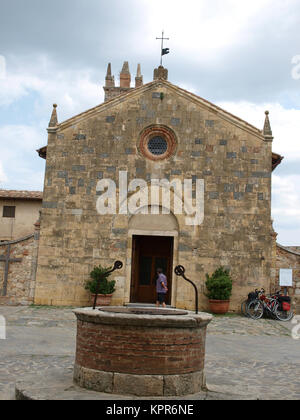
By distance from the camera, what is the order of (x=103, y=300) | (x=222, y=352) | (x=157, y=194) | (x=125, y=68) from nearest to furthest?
(x=222, y=352)
(x=103, y=300)
(x=157, y=194)
(x=125, y=68)

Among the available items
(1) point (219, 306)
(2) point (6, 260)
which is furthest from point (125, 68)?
(1) point (219, 306)

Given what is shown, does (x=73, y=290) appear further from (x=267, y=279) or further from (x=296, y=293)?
(x=296, y=293)

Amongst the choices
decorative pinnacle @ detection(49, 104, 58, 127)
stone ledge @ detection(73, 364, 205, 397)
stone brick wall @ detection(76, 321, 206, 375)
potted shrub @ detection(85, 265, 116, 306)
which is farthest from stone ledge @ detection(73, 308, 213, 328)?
decorative pinnacle @ detection(49, 104, 58, 127)

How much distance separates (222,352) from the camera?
33.8ft

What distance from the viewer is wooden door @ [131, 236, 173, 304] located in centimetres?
1898

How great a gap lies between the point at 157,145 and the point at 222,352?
9.92m

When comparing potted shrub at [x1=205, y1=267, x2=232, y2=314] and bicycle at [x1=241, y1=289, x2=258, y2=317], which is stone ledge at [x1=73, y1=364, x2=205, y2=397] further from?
bicycle at [x1=241, y1=289, x2=258, y2=317]

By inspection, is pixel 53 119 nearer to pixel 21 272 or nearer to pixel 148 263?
pixel 21 272

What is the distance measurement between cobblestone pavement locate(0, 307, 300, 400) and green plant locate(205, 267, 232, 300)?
813 mm

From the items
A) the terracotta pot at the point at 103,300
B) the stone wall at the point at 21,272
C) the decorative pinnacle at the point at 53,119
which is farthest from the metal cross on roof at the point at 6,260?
the decorative pinnacle at the point at 53,119

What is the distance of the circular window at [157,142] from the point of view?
17.9 m

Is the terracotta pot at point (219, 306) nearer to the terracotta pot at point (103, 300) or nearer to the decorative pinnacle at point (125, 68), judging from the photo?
the terracotta pot at point (103, 300)

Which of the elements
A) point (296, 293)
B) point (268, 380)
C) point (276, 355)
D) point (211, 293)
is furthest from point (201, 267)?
point (268, 380)
